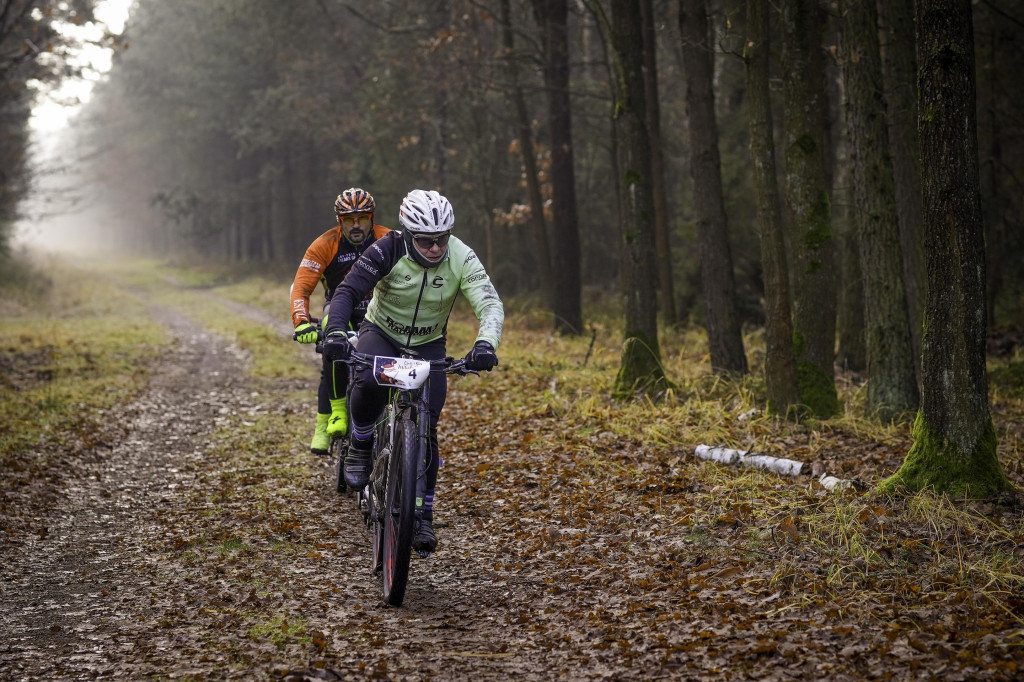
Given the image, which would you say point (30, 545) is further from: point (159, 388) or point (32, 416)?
point (159, 388)

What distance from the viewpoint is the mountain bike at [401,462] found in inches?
209

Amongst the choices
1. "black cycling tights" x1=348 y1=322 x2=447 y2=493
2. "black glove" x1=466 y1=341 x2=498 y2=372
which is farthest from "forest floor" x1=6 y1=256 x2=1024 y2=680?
"black glove" x1=466 y1=341 x2=498 y2=372

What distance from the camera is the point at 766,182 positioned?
909 cm

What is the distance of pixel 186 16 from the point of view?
40594 millimetres

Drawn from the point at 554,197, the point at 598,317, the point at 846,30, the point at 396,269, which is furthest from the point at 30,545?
the point at 598,317

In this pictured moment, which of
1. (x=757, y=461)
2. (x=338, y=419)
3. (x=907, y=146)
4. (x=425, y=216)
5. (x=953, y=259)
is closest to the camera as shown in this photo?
(x=425, y=216)

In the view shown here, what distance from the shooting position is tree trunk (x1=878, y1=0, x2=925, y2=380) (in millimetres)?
11508

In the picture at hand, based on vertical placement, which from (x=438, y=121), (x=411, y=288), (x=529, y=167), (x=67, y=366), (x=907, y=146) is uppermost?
(x=438, y=121)

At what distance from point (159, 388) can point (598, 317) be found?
1005 cm

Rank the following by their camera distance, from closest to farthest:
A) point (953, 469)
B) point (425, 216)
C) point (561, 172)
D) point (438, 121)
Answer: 1. point (425, 216)
2. point (953, 469)
3. point (561, 172)
4. point (438, 121)

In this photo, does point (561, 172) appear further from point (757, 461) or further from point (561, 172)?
point (757, 461)

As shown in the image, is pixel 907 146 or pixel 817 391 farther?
pixel 907 146

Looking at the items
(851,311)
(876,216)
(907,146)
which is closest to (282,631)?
(876,216)

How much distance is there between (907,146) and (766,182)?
4085mm
